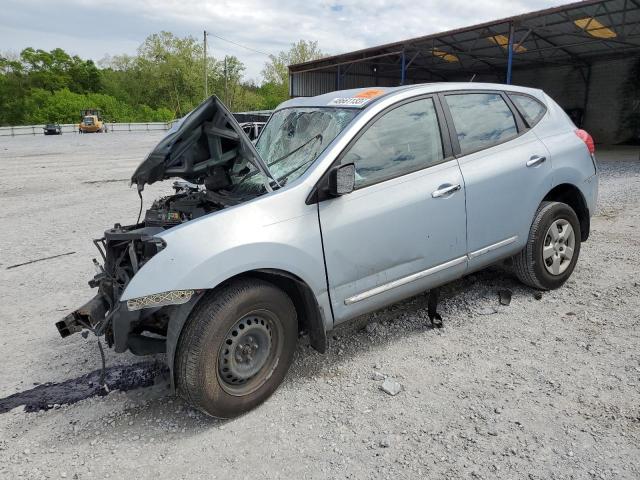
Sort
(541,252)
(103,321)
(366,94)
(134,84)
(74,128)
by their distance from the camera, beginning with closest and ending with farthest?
1. (103,321)
2. (366,94)
3. (541,252)
4. (74,128)
5. (134,84)

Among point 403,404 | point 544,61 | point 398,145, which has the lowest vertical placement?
point 403,404

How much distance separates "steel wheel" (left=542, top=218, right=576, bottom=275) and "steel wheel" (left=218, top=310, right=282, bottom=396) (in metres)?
2.62

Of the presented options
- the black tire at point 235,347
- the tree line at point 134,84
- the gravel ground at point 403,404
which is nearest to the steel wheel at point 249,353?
the black tire at point 235,347

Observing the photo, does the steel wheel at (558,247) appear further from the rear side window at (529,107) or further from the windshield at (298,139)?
the windshield at (298,139)

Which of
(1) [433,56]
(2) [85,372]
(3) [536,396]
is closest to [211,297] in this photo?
(2) [85,372]

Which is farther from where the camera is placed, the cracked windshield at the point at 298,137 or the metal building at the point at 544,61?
the metal building at the point at 544,61

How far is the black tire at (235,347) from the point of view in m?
2.61

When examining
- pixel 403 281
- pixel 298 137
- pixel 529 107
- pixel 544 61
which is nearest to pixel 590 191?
pixel 529 107

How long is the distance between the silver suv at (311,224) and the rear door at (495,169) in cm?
1

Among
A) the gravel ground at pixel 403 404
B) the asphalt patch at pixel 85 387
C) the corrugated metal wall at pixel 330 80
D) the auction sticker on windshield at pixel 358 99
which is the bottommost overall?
the gravel ground at pixel 403 404

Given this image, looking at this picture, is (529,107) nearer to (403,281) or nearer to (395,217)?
(395,217)

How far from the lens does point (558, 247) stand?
430 cm

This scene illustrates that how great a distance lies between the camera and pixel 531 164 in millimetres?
3932

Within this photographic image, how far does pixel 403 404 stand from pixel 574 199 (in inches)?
111
